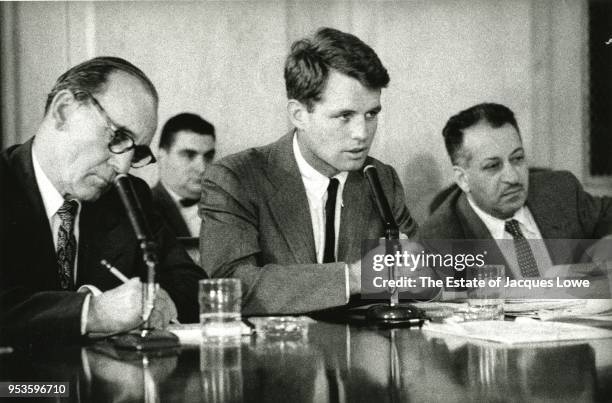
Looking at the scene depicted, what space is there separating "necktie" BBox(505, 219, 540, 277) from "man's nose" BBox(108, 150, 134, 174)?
1516 millimetres

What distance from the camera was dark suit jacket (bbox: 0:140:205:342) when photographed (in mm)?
1819

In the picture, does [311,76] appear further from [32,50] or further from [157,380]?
[157,380]

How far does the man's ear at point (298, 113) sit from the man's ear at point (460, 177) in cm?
76

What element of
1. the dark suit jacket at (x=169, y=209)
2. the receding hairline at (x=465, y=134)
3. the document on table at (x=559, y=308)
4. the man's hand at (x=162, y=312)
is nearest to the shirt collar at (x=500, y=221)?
the receding hairline at (x=465, y=134)

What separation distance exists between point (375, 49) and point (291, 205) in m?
0.88

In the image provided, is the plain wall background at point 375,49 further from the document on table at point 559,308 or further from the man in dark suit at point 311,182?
the document on table at point 559,308

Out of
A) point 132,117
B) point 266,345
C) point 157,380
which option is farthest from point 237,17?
point 157,380

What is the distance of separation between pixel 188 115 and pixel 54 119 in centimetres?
87

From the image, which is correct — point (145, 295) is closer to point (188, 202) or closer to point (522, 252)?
point (188, 202)

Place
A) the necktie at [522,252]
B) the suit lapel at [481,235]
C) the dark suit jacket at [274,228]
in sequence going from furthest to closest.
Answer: the suit lapel at [481,235]
the necktie at [522,252]
the dark suit jacket at [274,228]

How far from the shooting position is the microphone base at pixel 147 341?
167 cm

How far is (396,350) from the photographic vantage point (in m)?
1.64

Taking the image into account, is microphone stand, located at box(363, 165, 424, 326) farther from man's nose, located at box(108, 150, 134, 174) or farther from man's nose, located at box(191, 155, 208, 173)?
man's nose, located at box(191, 155, 208, 173)

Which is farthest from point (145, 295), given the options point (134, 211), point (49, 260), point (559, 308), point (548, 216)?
point (548, 216)
